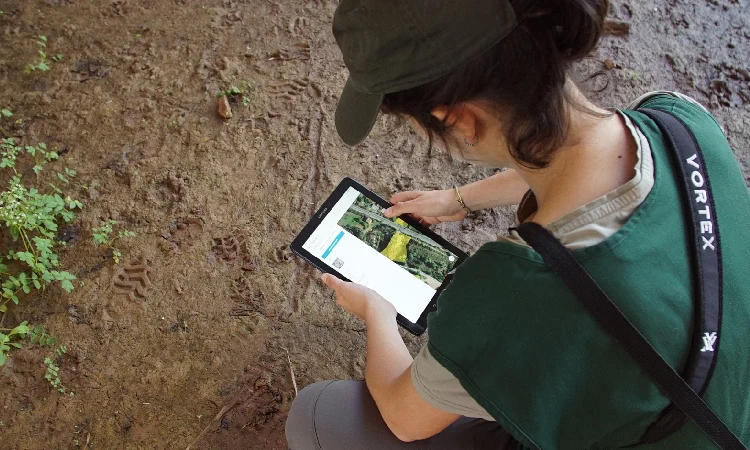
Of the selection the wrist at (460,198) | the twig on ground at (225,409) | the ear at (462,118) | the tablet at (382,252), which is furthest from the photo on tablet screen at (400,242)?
the ear at (462,118)

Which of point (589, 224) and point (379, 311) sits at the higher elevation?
point (589, 224)

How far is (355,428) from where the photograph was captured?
1.37 metres

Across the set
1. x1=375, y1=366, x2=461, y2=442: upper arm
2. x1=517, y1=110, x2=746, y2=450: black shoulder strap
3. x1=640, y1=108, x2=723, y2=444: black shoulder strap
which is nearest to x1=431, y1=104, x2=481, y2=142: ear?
x1=517, y1=110, x2=746, y2=450: black shoulder strap

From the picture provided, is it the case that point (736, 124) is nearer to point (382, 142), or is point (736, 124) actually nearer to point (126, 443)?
point (382, 142)

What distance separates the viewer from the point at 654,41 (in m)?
2.60

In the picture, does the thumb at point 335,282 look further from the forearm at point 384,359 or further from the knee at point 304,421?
the knee at point 304,421

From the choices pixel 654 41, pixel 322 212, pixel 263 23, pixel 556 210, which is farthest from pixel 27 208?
pixel 654 41

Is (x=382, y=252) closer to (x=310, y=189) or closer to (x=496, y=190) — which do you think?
(x=496, y=190)

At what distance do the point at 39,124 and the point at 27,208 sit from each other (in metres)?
0.40

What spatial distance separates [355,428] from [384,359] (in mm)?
166

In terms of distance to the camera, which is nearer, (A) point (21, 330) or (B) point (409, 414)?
(B) point (409, 414)

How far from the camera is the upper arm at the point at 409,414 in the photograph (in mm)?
1150

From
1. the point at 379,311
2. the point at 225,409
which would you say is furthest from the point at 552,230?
the point at 225,409

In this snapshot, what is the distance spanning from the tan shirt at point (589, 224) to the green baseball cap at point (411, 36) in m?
0.30
